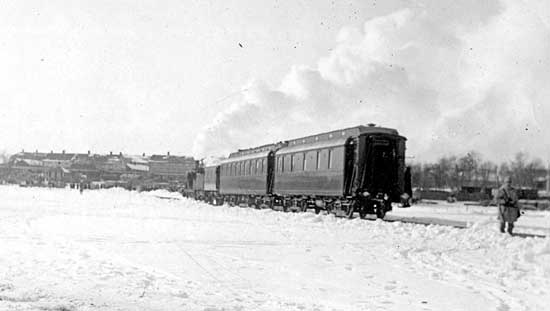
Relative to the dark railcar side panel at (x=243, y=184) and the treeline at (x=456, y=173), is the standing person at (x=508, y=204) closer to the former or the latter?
the dark railcar side panel at (x=243, y=184)

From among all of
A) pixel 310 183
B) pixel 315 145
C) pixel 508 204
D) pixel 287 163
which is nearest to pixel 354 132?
pixel 315 145

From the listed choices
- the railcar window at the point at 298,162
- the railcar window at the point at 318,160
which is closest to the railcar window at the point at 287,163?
the railcar window at the point at 298,162

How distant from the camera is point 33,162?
5517 inches

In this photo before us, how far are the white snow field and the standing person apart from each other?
3.78 feet

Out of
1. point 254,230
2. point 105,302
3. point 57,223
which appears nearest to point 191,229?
point 254,230

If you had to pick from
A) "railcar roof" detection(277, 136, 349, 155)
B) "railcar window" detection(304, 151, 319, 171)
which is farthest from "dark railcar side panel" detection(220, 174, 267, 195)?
"railcar window" detection(304, 151, 319, 171)

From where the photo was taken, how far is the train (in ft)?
75.9

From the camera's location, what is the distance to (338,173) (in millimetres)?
23844

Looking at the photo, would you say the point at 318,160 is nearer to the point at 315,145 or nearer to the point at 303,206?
the point at 315,145

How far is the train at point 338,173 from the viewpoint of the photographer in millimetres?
23141

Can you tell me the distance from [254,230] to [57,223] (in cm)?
601

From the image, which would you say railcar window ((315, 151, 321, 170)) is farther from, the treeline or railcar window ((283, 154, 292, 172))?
the treeline

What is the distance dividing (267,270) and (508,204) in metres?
10.3

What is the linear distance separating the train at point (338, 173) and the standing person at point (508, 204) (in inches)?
Answer: 239
